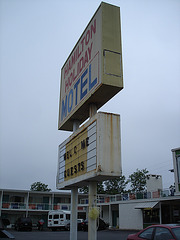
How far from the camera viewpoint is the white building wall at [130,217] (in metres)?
28.2

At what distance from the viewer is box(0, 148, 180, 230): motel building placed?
25219 millimetres

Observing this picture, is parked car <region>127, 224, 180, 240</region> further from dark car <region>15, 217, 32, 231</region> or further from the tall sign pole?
dark car <region>15, 217, 32, 231</region>

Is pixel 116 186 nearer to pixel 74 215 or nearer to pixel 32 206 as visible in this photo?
pixel 32 206

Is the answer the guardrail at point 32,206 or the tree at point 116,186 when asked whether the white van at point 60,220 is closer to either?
the guardrail at point 32,206

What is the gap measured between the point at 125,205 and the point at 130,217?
4.67 feet

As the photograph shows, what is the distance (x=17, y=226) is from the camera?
104 feet

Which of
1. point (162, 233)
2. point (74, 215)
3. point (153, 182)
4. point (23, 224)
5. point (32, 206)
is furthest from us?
point (32, 206)

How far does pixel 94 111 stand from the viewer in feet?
39.3

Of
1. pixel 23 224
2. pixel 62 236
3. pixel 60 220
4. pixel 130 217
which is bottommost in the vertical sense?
pixel 23 224

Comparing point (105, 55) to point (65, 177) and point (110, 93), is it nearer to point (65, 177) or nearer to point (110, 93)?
point (110, 93)

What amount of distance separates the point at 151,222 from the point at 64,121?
55.7 feet

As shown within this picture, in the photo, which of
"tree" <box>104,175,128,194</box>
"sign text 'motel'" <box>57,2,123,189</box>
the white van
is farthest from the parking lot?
"tree" <box>104,175,128,194</box>

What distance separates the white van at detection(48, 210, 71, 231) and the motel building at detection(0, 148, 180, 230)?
4047mm

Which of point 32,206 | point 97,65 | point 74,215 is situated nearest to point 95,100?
point 97,65
